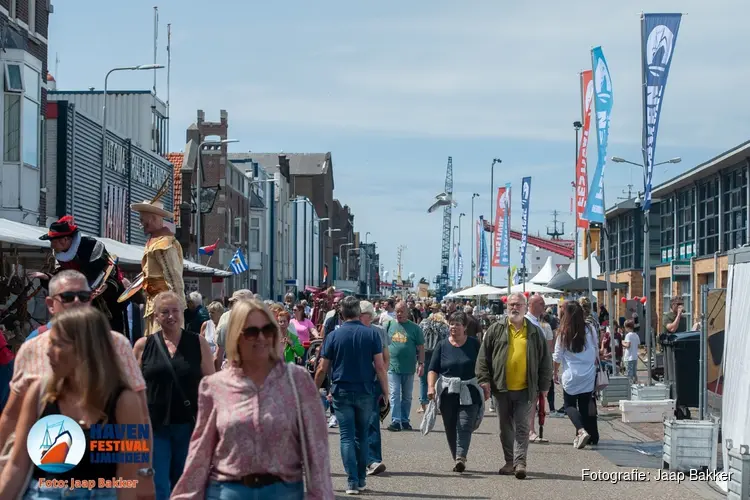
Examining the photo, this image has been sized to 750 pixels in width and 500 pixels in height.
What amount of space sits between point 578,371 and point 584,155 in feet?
38.9

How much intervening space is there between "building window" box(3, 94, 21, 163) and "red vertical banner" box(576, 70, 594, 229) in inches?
447

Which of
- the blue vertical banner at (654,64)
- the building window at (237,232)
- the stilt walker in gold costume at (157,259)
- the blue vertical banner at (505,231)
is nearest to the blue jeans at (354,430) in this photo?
the stilt walker in gold costume at (157,259)

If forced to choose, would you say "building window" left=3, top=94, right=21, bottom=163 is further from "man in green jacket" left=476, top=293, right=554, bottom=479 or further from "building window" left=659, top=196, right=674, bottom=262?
"building window" left=659, top=196, right=674, bottom=262

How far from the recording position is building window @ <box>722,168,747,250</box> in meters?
36.3

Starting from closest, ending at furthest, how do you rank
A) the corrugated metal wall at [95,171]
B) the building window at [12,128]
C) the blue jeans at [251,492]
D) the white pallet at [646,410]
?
1. the blue jeans at [251,492]
2. the white pallet at [646,410]
3. the building window at [12,128]
4. the corrugated metal wall at [95,171]

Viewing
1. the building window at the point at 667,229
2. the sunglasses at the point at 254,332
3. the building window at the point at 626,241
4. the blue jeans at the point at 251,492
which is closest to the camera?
the blue jeans at the point at 251,492

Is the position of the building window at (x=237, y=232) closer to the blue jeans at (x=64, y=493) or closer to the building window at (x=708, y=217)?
the building window at (x=708, y=217)

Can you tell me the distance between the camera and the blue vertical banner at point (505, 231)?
43.7 meters

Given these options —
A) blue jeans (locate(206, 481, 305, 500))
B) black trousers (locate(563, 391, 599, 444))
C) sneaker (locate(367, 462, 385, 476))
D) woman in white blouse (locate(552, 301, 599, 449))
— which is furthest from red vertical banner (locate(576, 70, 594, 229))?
blue jeans (locate(206, 481, 305, 500))

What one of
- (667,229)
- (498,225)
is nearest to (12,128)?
(498,225)

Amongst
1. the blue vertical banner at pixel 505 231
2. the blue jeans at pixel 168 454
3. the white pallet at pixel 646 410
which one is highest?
the blue vertical banner at pixel 505 231

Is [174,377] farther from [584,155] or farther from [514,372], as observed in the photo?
[584,155]

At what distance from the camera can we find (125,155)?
33812 mm

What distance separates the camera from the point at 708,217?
134 feet
